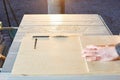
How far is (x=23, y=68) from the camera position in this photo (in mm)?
844

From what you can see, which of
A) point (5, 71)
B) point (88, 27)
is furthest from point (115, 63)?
point (88, 27)

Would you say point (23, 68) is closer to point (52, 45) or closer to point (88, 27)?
point (52, 45)

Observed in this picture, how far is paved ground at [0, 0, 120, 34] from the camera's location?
402 cm

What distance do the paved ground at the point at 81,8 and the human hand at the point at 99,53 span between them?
8.90ft

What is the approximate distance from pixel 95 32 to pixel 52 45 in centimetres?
41

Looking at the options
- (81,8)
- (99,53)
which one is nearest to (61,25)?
(99,53)

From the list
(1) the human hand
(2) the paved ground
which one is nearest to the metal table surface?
(1) the human hand

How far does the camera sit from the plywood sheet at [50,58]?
0.83 meters

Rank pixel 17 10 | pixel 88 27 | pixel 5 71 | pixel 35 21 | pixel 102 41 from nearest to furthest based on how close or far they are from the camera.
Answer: pixel 5 71 < pixel 102 41 < pixel 88 27 < pixel 35 21 < pixel 17 10

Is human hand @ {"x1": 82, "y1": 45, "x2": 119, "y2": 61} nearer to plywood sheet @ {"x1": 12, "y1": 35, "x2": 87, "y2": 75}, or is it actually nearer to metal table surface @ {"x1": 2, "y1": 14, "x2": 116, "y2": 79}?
plywood sheet @ {"x1": 12, "y1": 35, "x2": 87, "y2": 75}

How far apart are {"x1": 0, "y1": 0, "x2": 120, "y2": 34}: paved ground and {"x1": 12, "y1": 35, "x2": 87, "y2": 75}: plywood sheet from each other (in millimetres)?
2665

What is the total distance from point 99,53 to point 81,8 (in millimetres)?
3773

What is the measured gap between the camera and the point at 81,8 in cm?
468

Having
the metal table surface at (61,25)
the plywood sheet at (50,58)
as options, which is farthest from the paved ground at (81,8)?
the plywood sheet at (50,58)
